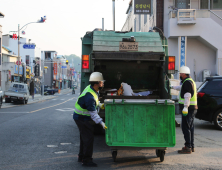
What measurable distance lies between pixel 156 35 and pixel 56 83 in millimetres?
82597

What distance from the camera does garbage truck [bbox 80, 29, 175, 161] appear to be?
588cm

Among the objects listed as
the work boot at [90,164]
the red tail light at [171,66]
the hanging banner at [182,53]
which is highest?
the hanging banner at [182,53]

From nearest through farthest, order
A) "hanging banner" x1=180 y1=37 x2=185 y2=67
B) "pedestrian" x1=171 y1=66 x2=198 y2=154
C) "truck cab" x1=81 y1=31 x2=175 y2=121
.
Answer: "pedestrian" x1=171 y1=66 x2=198 y2=154 < "truck cab" x1=81 y1=31 x2=175 y2=121 < "hanging banner" x1=180 y1=37 x2=185 y2=67

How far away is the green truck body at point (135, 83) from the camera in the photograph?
19.3 ft

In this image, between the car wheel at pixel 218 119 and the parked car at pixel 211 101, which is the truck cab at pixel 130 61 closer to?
the parked car at pixel 211 101

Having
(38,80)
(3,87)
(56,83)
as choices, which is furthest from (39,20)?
(56,83)

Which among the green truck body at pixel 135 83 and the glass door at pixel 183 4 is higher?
the glass door at pixel 183 4

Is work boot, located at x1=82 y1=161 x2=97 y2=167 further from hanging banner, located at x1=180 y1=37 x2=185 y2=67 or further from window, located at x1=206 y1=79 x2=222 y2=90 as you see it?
hanging banner, located at x1=180 y1=37 x2=185 y2=67

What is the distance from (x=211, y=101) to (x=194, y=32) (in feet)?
44.4

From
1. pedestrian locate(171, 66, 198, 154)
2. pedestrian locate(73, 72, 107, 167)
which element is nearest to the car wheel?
pedestrian locate(171, 66, 198, 154)

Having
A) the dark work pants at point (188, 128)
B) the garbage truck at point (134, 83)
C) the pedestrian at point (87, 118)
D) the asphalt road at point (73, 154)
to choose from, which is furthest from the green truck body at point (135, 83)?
the dark work pants at point (188, 128)

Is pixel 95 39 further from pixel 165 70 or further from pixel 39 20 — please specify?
pixel 39 20

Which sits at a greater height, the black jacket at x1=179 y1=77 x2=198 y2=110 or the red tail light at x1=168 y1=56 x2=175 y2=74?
the red tail light at x1=168 y1=56 x2=175 y2=74

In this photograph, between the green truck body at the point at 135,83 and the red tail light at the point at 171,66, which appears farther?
the red tail light at the point at 171,66
